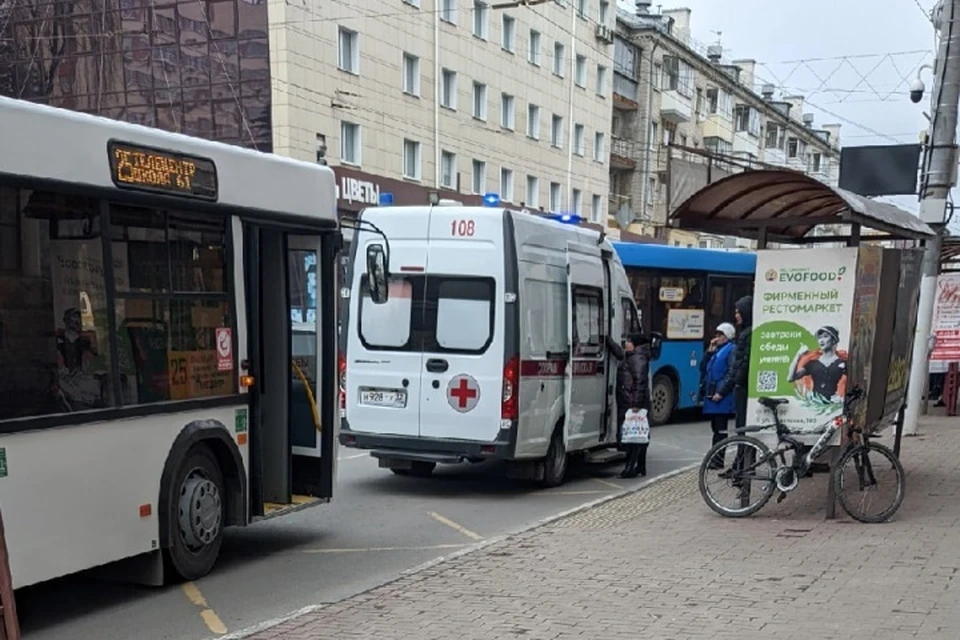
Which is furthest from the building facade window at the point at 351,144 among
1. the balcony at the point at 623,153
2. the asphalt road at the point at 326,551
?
the balcony at the point at 623,153

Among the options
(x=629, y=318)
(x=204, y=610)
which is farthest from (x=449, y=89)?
(x=204, y=610)

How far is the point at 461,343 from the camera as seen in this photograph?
33.6 feet

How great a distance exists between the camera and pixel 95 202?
237 inches

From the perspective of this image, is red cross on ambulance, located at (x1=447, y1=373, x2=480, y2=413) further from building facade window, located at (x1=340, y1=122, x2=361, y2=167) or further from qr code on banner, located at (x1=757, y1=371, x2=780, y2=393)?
building facade window, located at (x1=340, y1=122, x2=361, y2=167)

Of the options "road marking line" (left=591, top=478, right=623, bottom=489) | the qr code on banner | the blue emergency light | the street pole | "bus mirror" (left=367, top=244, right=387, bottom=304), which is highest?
the street pole

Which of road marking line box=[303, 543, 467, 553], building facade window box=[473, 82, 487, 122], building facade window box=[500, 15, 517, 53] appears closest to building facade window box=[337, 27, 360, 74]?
building facade window box=[473, 82, 487, 122]

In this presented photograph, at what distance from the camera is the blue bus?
16953mm

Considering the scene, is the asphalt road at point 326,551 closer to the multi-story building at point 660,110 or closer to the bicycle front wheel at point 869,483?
the bicycle front wheel at point 869,483

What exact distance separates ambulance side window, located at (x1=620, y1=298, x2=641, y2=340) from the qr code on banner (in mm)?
3906

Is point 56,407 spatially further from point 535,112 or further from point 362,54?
point 535,112

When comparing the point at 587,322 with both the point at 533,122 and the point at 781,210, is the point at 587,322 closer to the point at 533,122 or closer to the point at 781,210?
the point at 781,210

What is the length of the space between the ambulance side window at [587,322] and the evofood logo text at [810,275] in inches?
117

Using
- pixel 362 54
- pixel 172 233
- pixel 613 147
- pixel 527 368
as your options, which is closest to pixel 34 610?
pixel 172 233

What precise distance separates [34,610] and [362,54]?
24.3 metres
